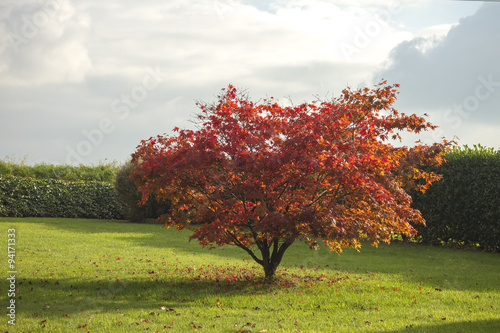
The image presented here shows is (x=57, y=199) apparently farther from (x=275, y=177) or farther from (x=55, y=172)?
(x=275, y=177)

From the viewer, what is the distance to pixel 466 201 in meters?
14.8

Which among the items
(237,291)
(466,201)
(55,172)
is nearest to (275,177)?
(237,291)

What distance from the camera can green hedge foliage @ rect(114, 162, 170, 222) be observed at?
21.4m

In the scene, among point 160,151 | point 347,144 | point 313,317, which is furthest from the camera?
point 160,151

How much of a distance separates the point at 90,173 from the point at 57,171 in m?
2.02

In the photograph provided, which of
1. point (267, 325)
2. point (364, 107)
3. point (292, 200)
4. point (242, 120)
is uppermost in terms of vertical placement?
point (364, 107)

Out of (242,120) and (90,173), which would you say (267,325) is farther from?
(90,173)

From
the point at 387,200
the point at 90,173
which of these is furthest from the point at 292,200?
the point at 90,173

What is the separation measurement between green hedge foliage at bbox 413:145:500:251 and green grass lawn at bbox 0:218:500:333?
1.21 m

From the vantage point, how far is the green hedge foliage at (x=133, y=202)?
70.3ft

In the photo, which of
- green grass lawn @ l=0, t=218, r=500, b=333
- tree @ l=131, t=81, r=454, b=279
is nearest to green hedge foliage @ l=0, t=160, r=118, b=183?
green grass lawn @ l=0, t=218, r=500, b=333

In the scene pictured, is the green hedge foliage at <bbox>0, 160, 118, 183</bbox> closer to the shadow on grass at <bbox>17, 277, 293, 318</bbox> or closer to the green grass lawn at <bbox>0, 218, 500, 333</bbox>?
the green grass lawn at <bbox>0, 218, 500, 333</bbox>

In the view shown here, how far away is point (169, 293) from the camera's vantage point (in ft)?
25.8

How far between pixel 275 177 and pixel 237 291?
217 cm
